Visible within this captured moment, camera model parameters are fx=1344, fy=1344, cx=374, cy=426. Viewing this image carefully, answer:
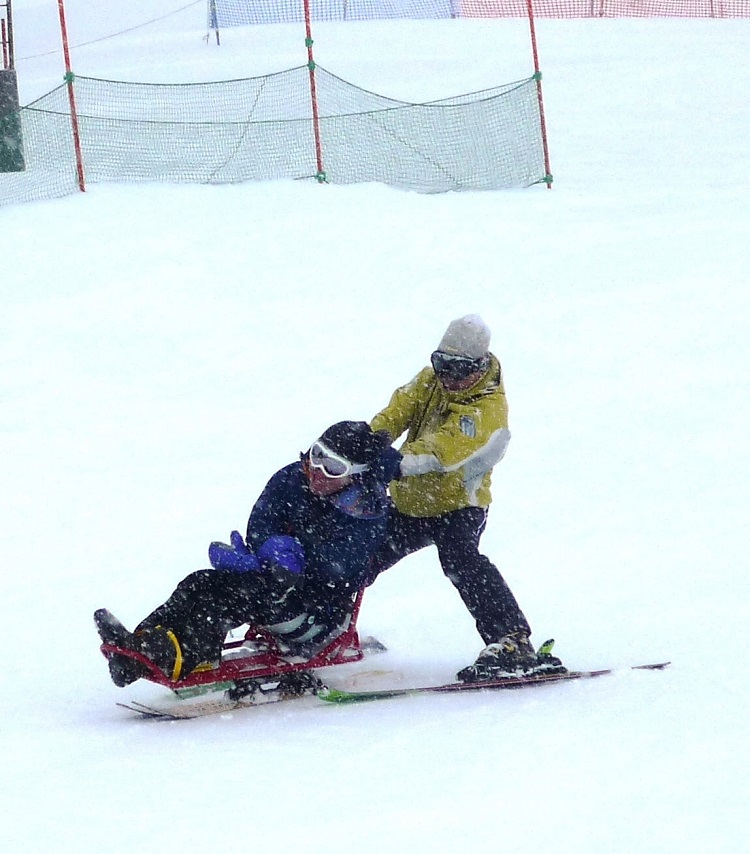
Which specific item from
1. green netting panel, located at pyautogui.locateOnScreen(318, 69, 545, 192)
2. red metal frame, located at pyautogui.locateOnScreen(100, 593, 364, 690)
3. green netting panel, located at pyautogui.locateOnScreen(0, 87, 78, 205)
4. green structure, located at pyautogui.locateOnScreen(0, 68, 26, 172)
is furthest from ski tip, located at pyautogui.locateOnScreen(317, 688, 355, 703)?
green netting panel, located at pyautogui.locateOnScreen(318, 69, 545, 192)

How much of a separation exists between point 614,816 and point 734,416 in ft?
19.5

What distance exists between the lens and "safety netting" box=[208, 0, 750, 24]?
25.3m

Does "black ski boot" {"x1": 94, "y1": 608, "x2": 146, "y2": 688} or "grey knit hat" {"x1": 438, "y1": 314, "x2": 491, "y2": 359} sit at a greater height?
"grey knit hat" {"x1": 438, "y1": 314, "x2": 491, "y2": 359}

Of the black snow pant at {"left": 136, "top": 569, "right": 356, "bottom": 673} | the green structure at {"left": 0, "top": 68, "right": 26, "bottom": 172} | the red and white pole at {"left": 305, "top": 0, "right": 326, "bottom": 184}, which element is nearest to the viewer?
the black snow pant at {"left": 136, "top": 569, "right": 356, "bottom": 673}

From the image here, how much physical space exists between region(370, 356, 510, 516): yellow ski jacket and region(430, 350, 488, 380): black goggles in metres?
0.07

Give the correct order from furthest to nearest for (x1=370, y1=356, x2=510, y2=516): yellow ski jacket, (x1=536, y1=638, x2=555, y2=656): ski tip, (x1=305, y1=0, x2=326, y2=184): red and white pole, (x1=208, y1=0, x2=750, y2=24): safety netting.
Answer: (x1=208, y1=0, x2=750, y2=24): safety netting
(x1=305, y1=0, x2=326, y2=184): red and white pole
(x1=536, y1=638, x2=555, y2=656): ski tip
(x1=370, y1=356, x2=510, y2=516): yellow ski jacket

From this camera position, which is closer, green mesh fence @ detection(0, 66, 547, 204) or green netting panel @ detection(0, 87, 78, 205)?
green netting panel @ detection(0, 87, 78, 205)

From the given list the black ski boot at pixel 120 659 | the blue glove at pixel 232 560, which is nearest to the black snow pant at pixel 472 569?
the blue glove at pixel 232 560

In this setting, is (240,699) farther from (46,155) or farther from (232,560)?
(46,155)

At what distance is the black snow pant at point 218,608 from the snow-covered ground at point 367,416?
0.29 metres

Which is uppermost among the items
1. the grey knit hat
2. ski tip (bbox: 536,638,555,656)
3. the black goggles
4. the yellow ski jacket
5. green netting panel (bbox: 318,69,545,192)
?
green netting panel (bbox: 318,69,545,192)

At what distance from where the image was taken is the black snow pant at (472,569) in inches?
212

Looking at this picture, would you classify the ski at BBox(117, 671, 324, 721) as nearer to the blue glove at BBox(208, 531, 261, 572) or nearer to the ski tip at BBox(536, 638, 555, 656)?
the blue glove at BBox(208, 531, 261, 572)

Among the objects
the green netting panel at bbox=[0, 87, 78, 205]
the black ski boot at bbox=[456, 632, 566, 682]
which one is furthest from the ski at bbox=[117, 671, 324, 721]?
the green netting panel at bbox=[0, 87, 78, 205]
